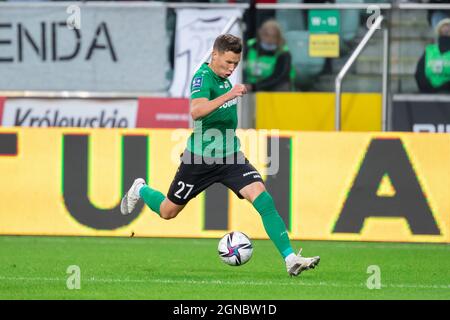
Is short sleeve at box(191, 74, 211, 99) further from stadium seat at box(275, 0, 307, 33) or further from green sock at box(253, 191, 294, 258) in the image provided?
stadium seat at box(275, 0, 307, 33)

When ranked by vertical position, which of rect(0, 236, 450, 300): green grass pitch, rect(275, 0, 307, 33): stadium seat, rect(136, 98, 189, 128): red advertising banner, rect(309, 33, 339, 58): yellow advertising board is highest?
rect(275, 0, 307, 33): stadium seat

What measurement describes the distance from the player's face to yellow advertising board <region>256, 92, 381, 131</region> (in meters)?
6.77

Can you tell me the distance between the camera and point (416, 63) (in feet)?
58.0

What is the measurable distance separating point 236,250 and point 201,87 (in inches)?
56.2

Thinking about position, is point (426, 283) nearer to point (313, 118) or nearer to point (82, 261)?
point (82, 261)

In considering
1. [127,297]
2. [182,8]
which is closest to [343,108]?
[182,8]

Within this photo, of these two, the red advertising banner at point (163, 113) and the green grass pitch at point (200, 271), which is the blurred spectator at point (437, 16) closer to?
the red advertising banner at point (163, 113)

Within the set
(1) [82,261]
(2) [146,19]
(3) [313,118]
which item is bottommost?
(1) [82,261]

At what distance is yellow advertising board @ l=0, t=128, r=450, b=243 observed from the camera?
1441 centimetres

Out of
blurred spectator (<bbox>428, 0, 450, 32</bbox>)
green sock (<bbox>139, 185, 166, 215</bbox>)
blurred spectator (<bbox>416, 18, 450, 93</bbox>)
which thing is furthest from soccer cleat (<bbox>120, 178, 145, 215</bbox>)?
blurred spectator (<bbox>428, 0, 450, 32</bbox>)

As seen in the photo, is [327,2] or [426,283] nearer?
[426,283]

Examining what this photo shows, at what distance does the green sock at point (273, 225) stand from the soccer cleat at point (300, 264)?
0.11 metres

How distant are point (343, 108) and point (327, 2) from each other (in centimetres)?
148
